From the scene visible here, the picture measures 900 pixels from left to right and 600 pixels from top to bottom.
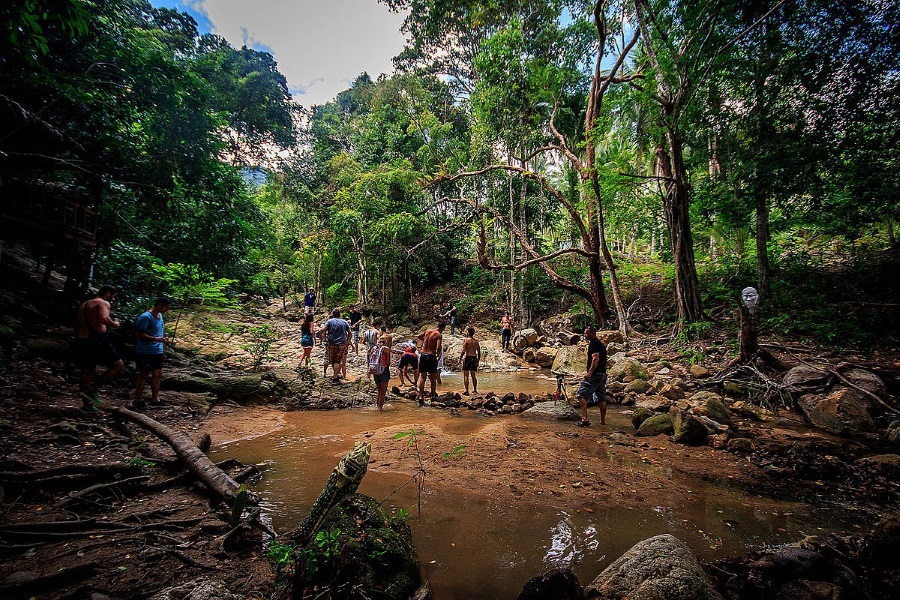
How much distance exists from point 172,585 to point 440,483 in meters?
2.71

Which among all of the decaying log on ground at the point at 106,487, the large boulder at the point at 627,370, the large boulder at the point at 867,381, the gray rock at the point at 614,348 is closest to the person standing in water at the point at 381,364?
the decaying log on ground at the point at 106,487

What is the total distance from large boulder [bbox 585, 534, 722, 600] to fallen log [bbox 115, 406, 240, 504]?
3.35 meters

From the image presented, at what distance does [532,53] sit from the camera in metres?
17.2

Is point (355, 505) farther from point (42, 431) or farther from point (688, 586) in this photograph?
point (42, 431)

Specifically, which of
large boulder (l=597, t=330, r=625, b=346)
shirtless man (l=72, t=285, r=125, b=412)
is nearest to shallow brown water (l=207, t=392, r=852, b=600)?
shirtless man (l=72, t=285, r=125, b=412)

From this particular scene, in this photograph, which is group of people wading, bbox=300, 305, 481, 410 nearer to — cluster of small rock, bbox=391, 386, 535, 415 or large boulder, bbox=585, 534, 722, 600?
cluster of small rock, bbox=391, 386, 535, 415

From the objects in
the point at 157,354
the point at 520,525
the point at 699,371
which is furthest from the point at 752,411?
the point at 157,354

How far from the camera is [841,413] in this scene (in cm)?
590

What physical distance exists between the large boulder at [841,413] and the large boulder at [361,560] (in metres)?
7.67

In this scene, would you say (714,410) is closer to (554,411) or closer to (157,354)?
(554,411)

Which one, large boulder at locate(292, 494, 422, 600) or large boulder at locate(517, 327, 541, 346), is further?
large boulder at locate(517, 327, 541, 346)

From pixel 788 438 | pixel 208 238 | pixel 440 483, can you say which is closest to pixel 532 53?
pixel 208 238

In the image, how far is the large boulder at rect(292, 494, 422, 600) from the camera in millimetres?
2254

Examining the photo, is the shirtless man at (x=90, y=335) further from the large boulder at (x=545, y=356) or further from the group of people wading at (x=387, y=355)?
the large boulder at (x=545, y=356)
